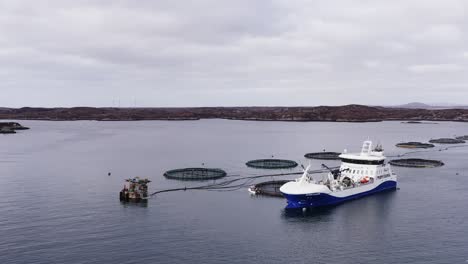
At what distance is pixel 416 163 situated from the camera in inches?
4734

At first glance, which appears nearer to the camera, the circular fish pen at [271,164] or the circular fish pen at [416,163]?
the circular fish pen at [271,164]

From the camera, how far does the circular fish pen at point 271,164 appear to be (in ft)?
367

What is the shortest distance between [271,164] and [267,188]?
3223 centimetres

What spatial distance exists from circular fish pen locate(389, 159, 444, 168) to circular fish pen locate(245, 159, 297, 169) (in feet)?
110

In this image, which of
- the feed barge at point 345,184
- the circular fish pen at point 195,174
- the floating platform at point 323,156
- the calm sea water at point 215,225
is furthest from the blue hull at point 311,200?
the floating platform at point 323,156

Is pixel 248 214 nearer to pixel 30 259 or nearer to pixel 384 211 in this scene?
pixel 384 211

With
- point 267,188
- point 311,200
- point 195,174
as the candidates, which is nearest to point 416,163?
point 267,188

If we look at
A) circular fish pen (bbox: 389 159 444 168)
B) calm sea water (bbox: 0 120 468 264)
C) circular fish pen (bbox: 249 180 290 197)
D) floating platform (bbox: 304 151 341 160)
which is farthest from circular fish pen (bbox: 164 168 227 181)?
circular fish pen (bbox: 389 159 444 168)

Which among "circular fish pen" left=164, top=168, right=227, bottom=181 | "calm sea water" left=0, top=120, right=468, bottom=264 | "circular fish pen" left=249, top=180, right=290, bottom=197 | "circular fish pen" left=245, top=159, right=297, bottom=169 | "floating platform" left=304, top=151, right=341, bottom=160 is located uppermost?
"floating platform" left=304, top=151, right=341, bottom=160

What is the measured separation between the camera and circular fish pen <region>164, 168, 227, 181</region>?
95062 millimetres

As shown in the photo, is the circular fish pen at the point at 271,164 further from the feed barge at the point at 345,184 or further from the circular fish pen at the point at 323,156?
the feed barge at the point at 345,184

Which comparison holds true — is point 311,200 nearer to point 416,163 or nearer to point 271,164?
point 271,164

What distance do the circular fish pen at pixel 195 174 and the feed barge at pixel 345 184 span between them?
25.4 metres

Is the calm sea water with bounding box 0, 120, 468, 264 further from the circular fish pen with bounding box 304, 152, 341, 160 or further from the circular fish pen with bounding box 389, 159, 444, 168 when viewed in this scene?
the circular fish pen with bounding box 304, 152, 341, 160
